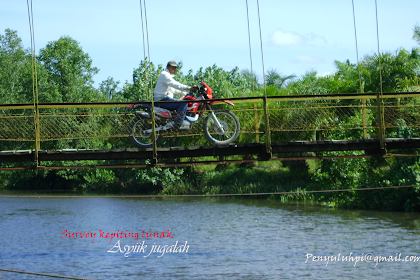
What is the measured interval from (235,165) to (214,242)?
1630 cm

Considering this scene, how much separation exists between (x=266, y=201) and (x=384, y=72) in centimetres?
1160

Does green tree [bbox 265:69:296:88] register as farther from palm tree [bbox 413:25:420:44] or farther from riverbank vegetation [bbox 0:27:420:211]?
palm tree [bbox 413:25:420:44]

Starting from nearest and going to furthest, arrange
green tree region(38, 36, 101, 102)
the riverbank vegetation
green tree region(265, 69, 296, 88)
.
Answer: the riverbank vegetation, green tree region(265, 69, 296, 88), green tree region(38, 36, 101, 102)

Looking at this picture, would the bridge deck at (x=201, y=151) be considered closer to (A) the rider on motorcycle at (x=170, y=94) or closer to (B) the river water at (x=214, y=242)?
(A) the rider on motorcycle at (x=170, y=94)

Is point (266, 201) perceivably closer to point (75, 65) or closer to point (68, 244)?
point (68, 244)

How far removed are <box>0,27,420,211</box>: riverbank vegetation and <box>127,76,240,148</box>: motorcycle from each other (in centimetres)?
123

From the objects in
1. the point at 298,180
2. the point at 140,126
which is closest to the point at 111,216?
the point at 298,180

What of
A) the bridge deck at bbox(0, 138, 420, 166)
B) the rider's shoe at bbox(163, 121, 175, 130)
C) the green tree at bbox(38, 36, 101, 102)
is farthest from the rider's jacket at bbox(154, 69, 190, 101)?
the green tree at bbox(38, 36, 101, 102)

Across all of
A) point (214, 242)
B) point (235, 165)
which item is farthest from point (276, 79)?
point (214, 242)

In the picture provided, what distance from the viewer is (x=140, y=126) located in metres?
10.3

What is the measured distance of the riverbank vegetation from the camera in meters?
23.9

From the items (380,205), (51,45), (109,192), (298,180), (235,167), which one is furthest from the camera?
(51,45)

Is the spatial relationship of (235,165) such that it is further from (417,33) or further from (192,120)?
(192,120)

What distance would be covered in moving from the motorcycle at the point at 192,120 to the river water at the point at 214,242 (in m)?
6.42
